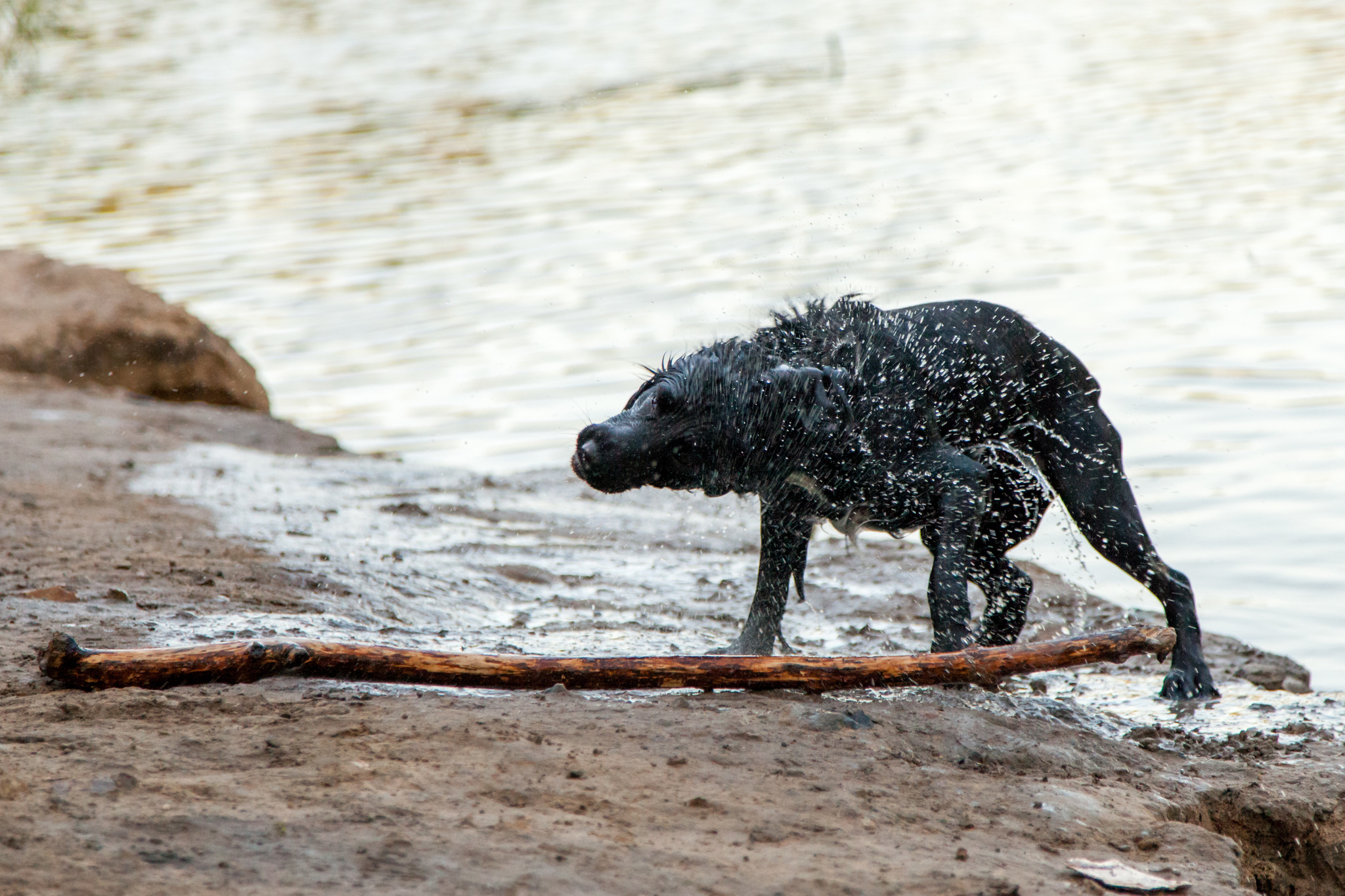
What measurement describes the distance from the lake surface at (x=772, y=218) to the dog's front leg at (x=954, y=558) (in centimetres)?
200

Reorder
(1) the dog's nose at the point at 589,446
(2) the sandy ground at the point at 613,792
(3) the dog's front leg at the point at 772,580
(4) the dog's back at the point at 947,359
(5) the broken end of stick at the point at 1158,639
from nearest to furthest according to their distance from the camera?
(2) the sandy ground at the point at 613,792, (5) the broken end of stick at the point at 1158,639, (1) the dog's nose at the point at 589,446, (4) the dog's back at the point at 947,359, (3) the dog's front leg at the point at 772,580

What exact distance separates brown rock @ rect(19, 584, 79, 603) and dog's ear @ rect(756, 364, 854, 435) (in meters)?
2.58

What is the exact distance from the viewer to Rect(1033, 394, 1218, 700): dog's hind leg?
217 inches

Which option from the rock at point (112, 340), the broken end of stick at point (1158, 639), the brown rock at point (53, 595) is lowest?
the brown rock at point (53, 595)

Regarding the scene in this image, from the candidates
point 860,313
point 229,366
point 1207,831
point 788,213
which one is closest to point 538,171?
point 788,213

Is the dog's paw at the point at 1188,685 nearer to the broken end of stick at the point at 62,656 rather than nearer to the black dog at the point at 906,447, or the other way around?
the black dog at the point at 906,447

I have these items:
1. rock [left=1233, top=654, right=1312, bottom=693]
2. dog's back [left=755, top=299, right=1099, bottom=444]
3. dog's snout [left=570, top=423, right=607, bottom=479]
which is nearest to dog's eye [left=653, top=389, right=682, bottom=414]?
dog's snout [left=570, top=423, right=607, bottom=479]

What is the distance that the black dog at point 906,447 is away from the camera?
496cm

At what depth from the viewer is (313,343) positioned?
480 inches

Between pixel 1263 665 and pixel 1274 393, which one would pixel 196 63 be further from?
pixel 1263 665

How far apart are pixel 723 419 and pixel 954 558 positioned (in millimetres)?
913

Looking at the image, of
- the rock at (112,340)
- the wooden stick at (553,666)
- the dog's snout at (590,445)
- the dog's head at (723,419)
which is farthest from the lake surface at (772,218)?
the wooden stick at (553,666)

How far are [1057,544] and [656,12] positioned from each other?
2275cm

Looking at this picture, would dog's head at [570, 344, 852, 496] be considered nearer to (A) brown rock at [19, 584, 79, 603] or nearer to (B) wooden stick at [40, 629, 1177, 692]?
(B) wooden stick at [40, 629, 1177, 692]
